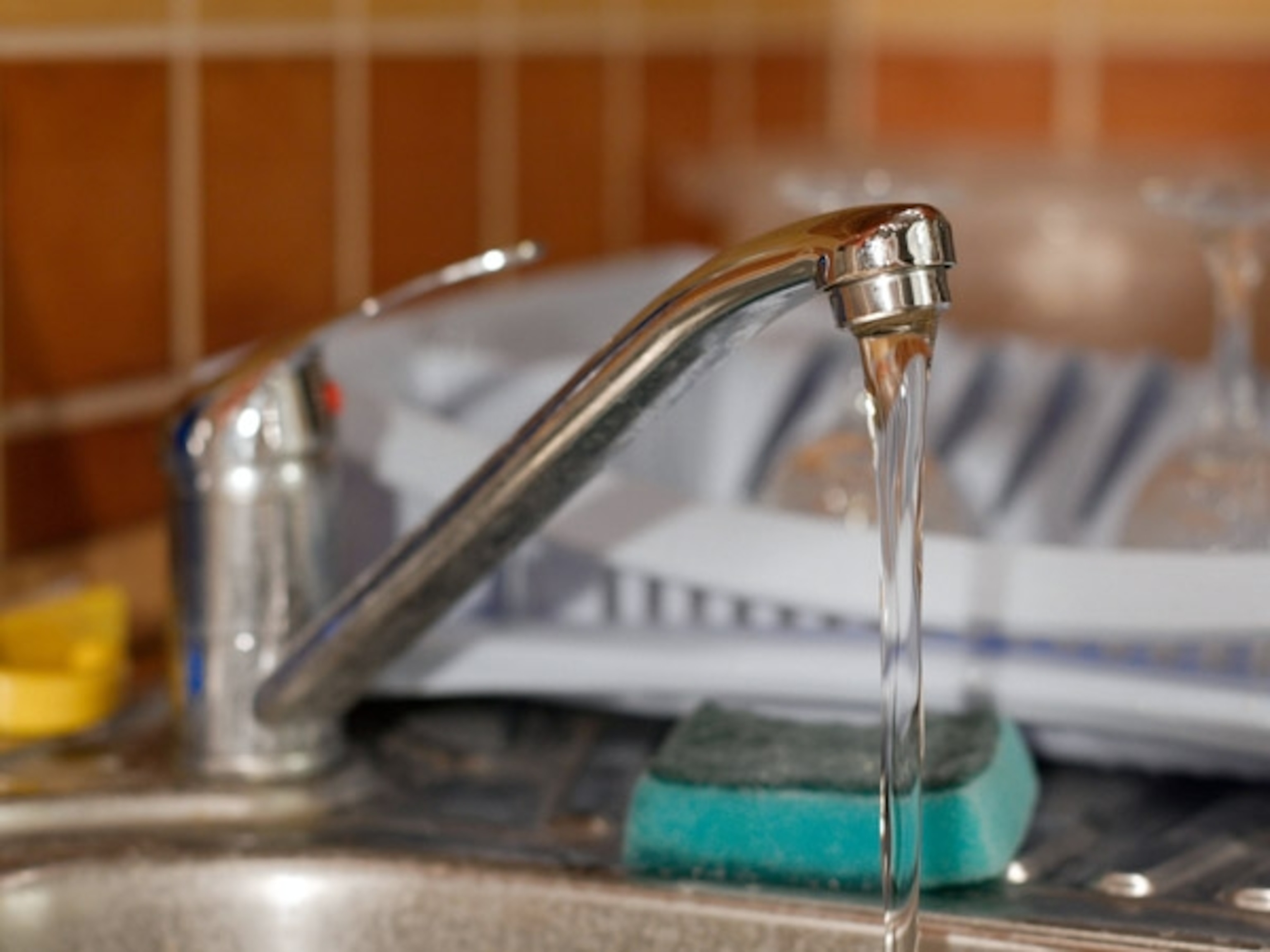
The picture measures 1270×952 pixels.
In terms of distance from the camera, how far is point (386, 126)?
3.65 feet

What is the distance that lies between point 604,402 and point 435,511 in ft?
0.23

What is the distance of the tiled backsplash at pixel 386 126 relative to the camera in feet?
2.77

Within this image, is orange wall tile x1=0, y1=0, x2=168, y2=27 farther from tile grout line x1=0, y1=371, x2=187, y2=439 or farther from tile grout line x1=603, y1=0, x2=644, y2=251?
tile grout line x1=603, y1=0, x2=644, y2=251

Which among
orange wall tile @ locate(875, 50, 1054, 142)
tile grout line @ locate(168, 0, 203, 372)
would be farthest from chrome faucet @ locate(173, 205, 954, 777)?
orange wall tile @ locate(875, 50, 1054, 142)

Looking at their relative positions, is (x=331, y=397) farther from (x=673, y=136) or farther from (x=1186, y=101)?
(x=1186, y=101)

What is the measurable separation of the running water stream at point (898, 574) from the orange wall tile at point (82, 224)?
0.42 metres

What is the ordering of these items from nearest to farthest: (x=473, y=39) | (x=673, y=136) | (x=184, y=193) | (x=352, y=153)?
(x=184, y=193) → (x=352, y=153) → (x=473, y=39) → (x=673, y=136)

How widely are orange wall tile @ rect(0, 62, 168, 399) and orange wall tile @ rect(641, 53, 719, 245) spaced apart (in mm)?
618

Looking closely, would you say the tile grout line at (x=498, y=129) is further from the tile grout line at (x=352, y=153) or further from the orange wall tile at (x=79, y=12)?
the orange wall tile at (x=79, y=12)

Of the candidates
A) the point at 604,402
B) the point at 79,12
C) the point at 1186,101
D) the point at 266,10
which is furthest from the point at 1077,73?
the point at 604,402

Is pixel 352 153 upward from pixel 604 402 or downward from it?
upward

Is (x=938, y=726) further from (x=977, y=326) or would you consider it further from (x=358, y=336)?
(x=977, y=326)

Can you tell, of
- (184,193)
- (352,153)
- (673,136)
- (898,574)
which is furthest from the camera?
(673,136)

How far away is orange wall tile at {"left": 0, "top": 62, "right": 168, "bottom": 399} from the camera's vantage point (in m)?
0.82
